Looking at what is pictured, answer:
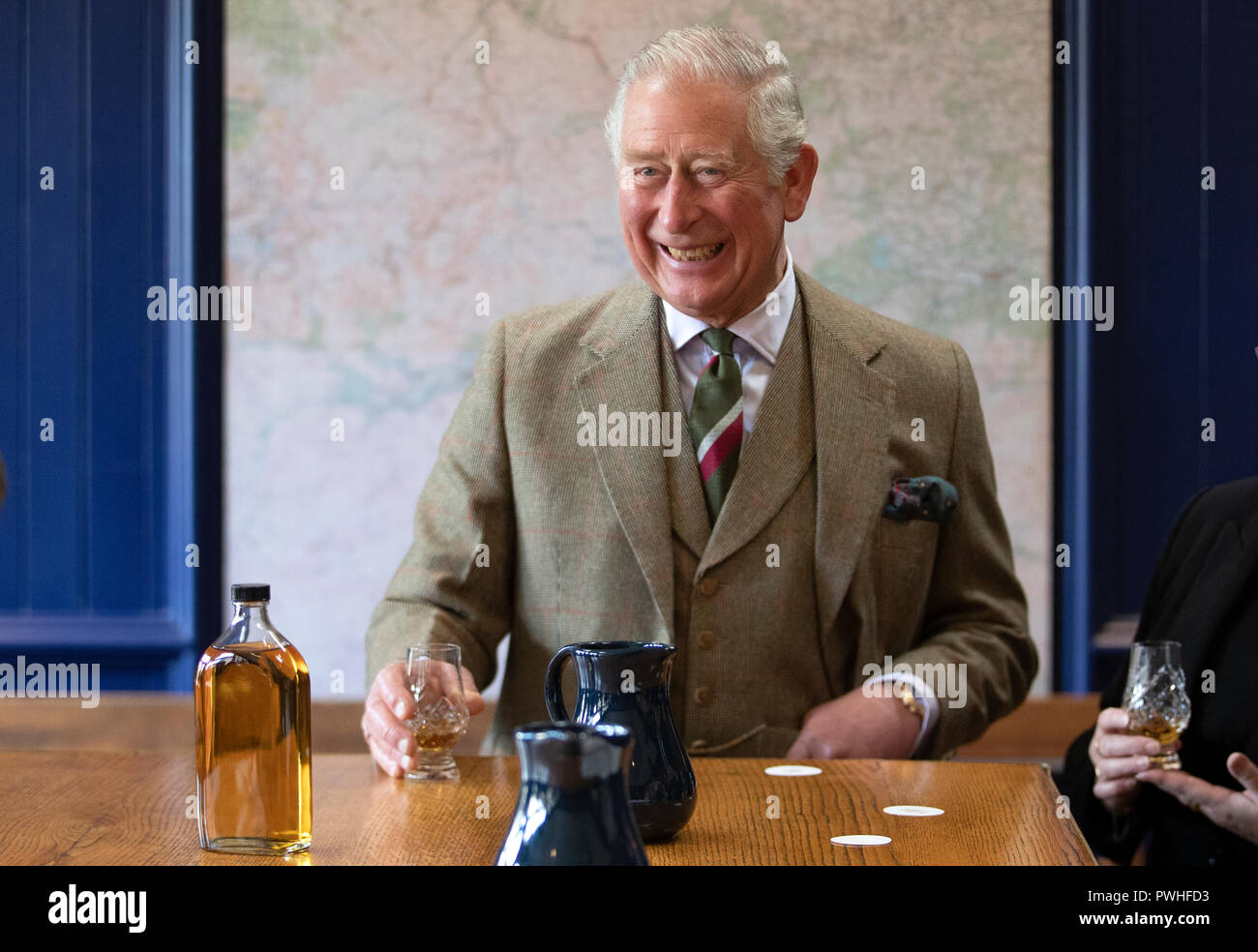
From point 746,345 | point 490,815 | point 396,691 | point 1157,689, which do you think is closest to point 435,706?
point 396,691

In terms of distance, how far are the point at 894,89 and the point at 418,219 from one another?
1309mm

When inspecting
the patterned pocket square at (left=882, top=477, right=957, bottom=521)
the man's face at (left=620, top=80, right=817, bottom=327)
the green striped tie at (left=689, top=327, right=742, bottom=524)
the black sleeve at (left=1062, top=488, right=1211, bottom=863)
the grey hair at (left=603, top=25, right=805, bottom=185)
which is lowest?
the black sleeve at (left=1062, top=488, right=1211, bottom=863)

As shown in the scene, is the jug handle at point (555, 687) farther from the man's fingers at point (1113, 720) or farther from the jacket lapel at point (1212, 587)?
A: the jacket lapel at point (1212, 587)

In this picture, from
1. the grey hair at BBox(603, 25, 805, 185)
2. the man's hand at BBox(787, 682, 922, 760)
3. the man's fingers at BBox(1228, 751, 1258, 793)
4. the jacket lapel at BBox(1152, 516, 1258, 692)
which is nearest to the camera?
the man's fingers at BBox(1228, 751, 1258, 793)

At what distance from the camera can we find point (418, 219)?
345 centimetres

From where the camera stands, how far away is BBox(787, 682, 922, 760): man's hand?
6.36 ft

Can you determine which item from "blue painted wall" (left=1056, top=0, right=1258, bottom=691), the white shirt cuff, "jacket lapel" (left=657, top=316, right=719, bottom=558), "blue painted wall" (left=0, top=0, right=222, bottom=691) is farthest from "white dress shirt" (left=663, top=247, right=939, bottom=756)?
"blue painted wall" (left=0, top=0, right=222, bottom=691)

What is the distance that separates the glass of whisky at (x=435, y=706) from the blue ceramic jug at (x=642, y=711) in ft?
1.16

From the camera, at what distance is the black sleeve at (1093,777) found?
2.14 m

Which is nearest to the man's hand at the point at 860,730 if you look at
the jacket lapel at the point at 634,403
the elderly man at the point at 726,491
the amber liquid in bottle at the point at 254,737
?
the elderly man at the point at 726,491

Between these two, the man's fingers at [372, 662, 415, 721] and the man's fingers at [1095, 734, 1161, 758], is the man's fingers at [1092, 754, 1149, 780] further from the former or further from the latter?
the man's fingers at [372, 662, 415, 721]

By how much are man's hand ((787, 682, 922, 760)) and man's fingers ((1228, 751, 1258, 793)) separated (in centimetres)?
44

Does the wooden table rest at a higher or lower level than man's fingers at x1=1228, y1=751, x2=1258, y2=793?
higher

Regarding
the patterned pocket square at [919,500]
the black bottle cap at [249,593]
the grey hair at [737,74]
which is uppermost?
the grey hair at [737,74]
